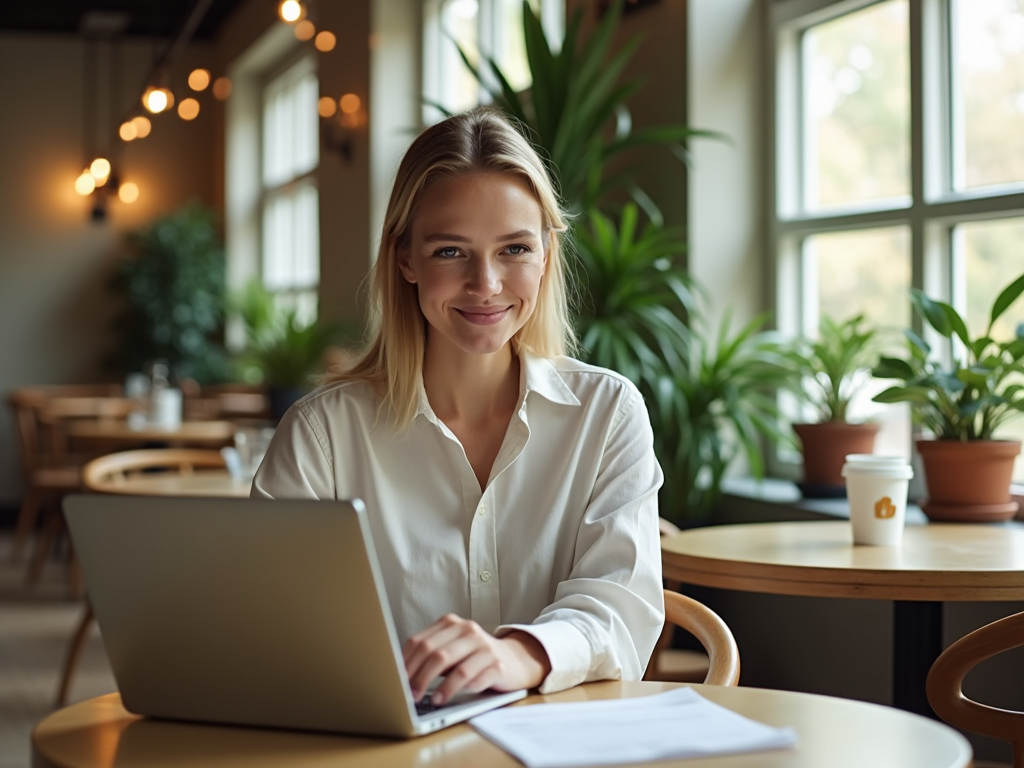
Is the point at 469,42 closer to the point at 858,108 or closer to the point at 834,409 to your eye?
the point at 858,108

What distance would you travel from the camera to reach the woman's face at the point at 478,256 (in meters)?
1.59

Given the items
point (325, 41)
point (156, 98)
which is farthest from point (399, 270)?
point (156, 98)

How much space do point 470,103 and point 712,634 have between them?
16.4ft

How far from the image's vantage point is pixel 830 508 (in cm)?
309

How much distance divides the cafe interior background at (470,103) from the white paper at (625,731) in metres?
1.00

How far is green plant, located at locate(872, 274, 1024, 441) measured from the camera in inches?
99.7

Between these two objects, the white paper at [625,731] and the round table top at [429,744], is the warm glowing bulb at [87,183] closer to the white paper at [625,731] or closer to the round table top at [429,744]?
the round table top at [429,744]

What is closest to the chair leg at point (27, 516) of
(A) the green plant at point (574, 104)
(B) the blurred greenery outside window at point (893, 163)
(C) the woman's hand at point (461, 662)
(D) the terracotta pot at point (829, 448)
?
(A) the green plant at point (574, 104)

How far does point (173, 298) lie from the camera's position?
30.1ft

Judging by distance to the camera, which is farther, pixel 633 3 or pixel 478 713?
pixel 633 3

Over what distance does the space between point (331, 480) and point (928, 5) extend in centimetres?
237

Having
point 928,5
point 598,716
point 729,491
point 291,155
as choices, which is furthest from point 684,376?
point 291,155

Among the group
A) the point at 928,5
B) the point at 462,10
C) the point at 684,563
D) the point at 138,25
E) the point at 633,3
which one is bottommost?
the point at 684,563

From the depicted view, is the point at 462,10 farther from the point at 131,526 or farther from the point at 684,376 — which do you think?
the point at 131,526
